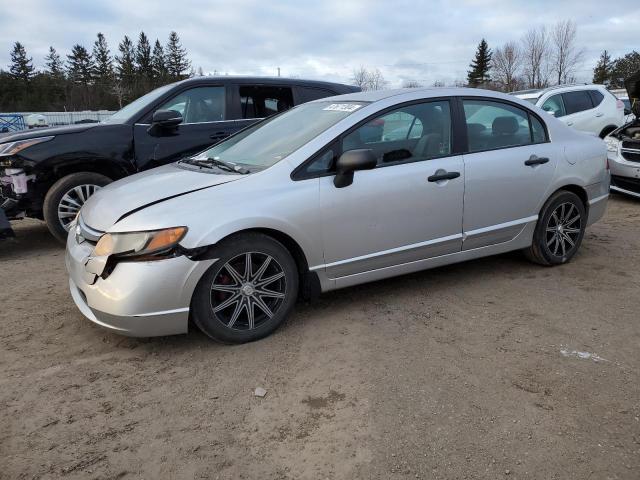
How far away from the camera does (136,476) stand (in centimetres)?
226

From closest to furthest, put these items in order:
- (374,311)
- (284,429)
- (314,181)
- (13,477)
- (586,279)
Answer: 1. (13,477)
2. (284,429)
3. (314,181)
4. (374,311)
5. (586,279)

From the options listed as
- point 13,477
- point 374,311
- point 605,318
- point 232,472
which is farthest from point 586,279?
point 13,477

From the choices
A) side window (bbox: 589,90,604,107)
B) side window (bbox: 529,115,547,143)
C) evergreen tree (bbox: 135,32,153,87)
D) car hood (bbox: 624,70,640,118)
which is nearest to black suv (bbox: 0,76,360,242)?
side window (bbox: 529,115,547,143)

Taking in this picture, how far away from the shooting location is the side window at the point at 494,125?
167 inches

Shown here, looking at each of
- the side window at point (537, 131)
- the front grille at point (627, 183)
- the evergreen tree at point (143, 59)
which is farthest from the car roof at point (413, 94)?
the evergreen tree at point (143, 59)

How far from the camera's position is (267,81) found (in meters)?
6.68

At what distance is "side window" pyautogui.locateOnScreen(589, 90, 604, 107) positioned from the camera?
11086 mm

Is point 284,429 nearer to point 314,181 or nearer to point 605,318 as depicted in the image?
point 314,181

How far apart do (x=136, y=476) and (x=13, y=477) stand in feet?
1.70

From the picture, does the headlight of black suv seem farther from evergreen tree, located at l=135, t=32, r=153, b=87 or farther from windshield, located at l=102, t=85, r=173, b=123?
evergreen tree, located at l=135, t=32, r=153, b=87

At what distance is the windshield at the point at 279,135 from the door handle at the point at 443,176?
29.4 inches

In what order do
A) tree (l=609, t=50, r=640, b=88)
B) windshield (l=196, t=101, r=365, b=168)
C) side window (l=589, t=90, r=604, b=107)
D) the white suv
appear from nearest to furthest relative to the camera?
windshield (l=196, t=101, r=365, b=168) < the white suv < side window (l=589, t=90, r=604, b=107) < tree (l=609, t=50, r=640, b=88)

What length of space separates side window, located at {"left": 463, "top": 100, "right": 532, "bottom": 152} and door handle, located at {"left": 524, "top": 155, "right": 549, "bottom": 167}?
0.15 metres

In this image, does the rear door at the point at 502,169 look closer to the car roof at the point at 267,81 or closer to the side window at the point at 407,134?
the side window at the point at 407,134
